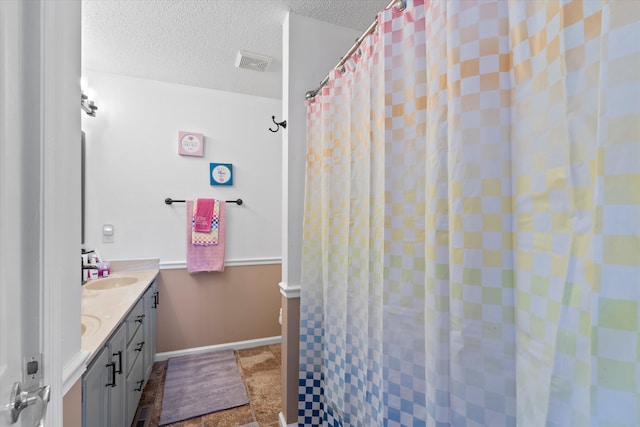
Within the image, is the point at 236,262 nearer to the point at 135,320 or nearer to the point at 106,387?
the point at 135,320

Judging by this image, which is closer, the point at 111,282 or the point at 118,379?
the point at 118,379

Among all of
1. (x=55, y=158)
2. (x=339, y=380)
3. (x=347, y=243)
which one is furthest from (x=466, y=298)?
(x=55, y=158)

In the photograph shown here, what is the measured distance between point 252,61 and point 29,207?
6.59 feet

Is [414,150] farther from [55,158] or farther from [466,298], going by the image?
[55,158]

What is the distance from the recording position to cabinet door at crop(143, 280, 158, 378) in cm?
199

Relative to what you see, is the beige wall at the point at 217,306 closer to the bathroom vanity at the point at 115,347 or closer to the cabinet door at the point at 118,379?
the bathroom vanity at the point at 115,347

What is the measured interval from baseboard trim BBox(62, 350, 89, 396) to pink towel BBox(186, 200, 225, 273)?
1.74 m

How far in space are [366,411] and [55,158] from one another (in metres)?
1.32

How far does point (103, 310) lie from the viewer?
1.43m

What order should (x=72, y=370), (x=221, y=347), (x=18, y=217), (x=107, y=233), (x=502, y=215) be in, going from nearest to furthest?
(x=18, y=217) < (x=502, y=215) < (x=72, y=370) < (x=107, y=233) < (x=221, y=347)

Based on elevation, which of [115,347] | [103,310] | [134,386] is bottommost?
[134,386]

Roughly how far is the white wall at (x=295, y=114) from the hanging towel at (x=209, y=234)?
3.95 ft

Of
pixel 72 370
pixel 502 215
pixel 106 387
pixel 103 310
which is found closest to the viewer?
pixel 502 215

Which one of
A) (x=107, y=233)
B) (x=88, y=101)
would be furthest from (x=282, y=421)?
(x=88, y=101)
